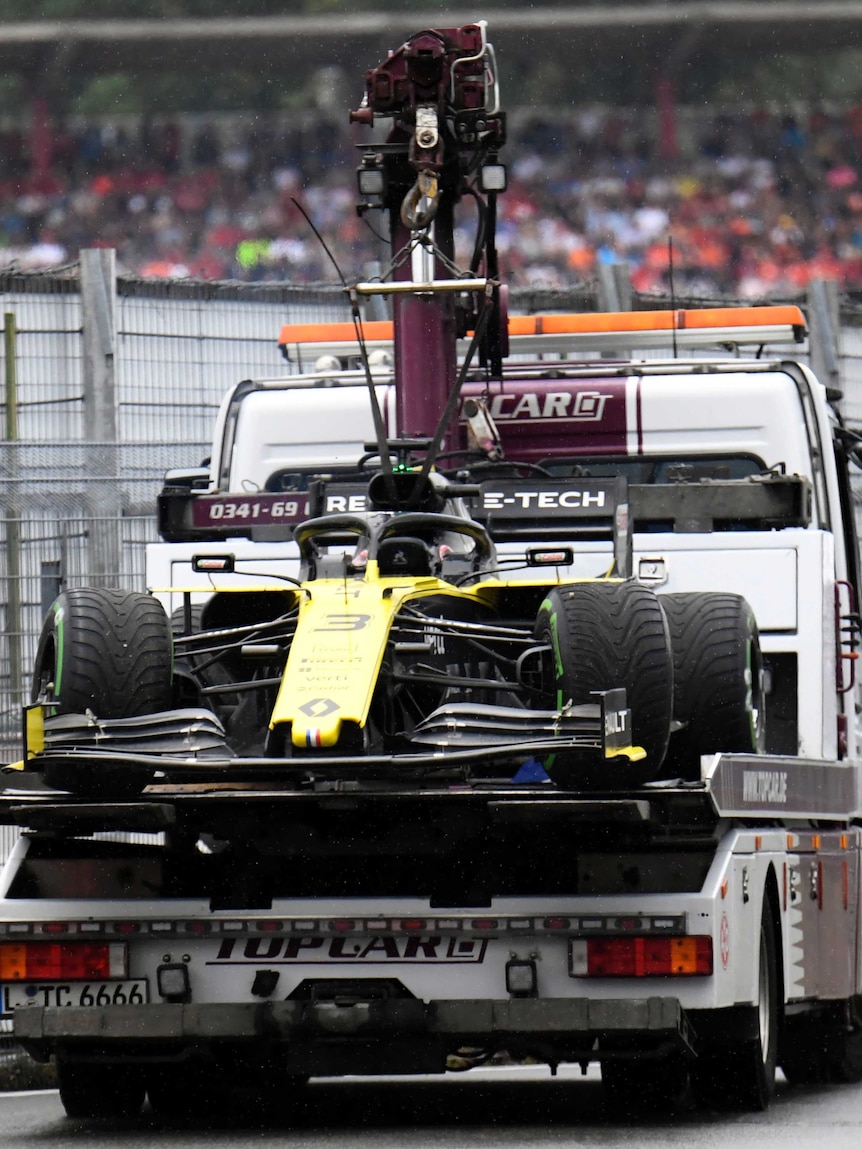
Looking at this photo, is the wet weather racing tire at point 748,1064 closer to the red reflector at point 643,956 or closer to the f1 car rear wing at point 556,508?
the red reflector at point 643,956

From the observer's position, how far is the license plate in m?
8.38

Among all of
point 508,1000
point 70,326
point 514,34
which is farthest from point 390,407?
point 514,34

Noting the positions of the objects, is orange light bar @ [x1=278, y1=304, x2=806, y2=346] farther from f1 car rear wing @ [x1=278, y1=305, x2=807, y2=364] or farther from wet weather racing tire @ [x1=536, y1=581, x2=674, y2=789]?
wet weather racing tire @ [x1=536, y1=581, x2=674, y2=789]

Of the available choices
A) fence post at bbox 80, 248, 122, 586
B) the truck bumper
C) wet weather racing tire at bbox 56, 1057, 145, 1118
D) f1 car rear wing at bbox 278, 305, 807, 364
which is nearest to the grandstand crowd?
fence post at bbox 80, 248, 122, 586

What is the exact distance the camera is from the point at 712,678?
27.7 feet

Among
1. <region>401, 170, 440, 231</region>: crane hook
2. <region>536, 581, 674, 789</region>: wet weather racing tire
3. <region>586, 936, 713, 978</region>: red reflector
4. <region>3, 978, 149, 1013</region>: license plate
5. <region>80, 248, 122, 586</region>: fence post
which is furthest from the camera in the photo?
<region>80, 248, 122, 586</region>: fence post

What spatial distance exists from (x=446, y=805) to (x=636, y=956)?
817 mm

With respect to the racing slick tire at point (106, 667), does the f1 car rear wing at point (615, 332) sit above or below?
above

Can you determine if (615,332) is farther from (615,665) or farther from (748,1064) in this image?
(615,665)

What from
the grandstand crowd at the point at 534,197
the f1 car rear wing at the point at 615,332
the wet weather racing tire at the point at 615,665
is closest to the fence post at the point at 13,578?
the f1 car rear wing at the point at 615,332

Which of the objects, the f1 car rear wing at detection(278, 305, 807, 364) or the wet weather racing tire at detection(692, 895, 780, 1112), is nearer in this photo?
the wet weather racing tire at detection(692, 895, 780, 1112)

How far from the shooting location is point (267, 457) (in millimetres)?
12273

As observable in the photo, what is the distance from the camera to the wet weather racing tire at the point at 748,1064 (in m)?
8.76

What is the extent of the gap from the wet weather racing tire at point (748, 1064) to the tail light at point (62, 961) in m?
2.15
